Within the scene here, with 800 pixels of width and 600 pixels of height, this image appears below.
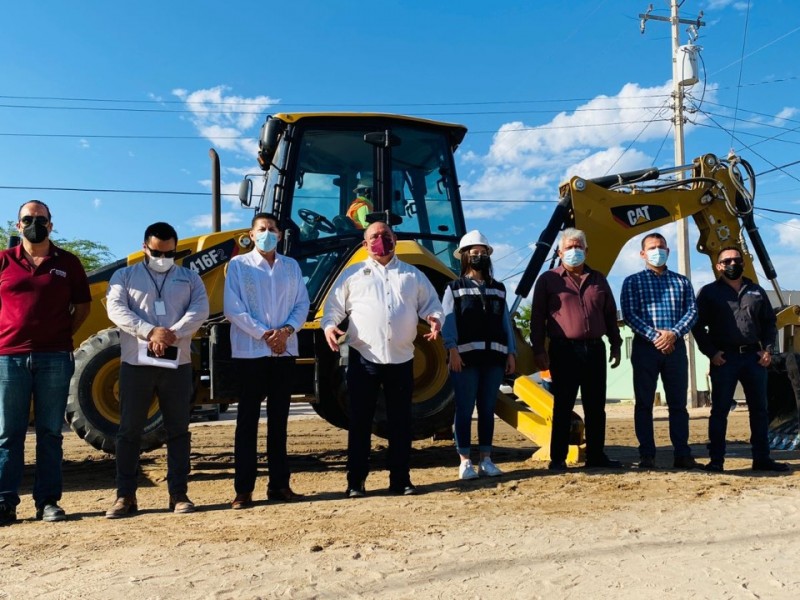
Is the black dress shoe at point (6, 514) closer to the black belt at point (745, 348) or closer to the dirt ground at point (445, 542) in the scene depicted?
the dirt ground at point (445, 542)

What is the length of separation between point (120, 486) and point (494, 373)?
2.63 metres

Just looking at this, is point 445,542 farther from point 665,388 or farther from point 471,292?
point 665,388

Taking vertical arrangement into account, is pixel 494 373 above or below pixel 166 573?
above

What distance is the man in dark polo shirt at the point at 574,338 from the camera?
18.5 ft

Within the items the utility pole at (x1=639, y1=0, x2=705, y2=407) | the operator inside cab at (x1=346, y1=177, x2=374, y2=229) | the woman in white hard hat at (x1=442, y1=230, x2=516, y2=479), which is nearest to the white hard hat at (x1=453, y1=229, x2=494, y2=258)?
the woman in white hard hat at (x1=442, y1=230, x2=516, y2=479)

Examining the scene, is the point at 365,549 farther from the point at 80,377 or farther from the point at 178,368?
the point at 80,377

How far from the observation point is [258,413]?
477 cm

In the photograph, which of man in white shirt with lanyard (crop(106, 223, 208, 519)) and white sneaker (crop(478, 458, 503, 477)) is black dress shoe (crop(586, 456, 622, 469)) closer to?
white sneaker (crop(478, 458, 503, 477))

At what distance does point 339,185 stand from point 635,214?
114 inches

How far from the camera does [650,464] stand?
19.0ft

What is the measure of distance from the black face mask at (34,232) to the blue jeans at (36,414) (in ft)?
2.22

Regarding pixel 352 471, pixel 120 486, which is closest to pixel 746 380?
pixel 352 471

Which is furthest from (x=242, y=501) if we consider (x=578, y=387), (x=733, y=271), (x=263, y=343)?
(x=733, y=271)

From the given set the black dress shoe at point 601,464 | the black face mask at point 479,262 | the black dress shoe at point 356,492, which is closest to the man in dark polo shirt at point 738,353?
the black dress shoe at point 601,464
